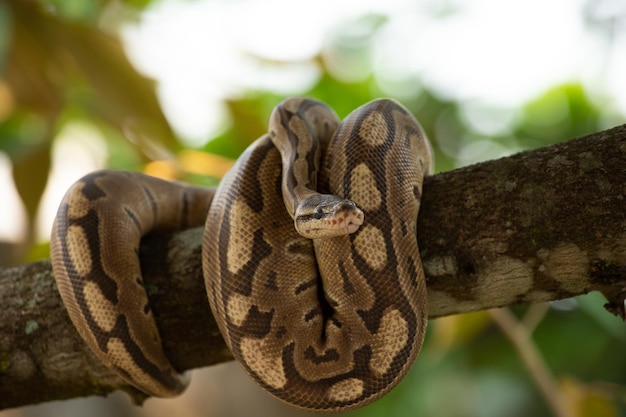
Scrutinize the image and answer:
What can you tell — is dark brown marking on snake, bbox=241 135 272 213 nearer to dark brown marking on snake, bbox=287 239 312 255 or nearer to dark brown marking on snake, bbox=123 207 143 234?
dark brown marking on snake, bbox=287 239 312 255

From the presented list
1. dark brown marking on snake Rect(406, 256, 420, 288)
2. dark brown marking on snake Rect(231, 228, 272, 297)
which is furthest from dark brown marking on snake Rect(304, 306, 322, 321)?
dark brown marking on snake Rect(406, 256, 420, 288)

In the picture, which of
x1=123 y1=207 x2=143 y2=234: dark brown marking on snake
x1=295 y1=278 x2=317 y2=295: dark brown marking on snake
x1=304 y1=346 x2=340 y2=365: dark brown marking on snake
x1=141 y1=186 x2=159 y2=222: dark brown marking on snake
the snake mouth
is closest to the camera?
the snake mouth

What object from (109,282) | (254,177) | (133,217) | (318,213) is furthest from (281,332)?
(133,217)

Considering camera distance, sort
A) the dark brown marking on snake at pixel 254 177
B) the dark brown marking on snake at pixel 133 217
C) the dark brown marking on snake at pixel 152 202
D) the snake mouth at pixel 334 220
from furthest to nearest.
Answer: the dark brown marking on snake at pixel 152 202 → the dark brown marking on snake at pixel 133 217 → the dark brown marking on snake at pixel 254 177 → the snake mouth at pixel 334 220

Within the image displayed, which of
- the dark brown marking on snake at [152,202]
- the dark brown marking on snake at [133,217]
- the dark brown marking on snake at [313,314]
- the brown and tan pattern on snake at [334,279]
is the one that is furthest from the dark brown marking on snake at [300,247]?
the dark brown marking on snake at [152,202]

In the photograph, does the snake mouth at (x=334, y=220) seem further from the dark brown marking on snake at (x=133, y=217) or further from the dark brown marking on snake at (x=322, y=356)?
the dark brown marking on snake at (x=133, y=217)

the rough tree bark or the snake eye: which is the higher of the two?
the snake eye
